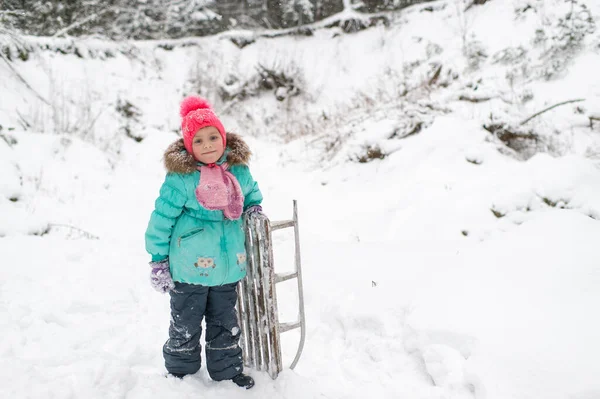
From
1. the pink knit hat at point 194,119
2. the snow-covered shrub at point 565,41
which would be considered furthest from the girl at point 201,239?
the snow-covered shrub at point 565,41

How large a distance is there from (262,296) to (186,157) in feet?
3.11

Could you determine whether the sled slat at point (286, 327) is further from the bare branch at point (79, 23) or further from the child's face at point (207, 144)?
the bare branch at point (79, 23)

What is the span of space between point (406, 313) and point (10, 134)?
6.38 meters

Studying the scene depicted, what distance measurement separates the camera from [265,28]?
45.3 feet

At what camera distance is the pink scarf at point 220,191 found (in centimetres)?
215

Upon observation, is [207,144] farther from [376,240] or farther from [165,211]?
[376,240]

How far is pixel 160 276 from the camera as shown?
86.7 inches

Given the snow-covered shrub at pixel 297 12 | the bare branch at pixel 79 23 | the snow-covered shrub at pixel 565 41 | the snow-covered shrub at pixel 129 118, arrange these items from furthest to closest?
the snow-covered shrub at pixel 297 12 < the bare branch at pixel 79 23 < the snow-covered shrub at pixel 129 118 < the snow-covered shrub at pixel 565 41

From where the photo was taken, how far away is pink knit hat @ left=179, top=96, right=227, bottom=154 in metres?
2.19

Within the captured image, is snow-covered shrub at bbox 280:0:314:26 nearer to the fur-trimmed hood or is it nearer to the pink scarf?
the fur-trimmed hood

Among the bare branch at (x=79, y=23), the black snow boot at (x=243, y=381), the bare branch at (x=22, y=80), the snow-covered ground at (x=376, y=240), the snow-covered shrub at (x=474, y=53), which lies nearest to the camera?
the snow-covered ground at (x=376, y=240)

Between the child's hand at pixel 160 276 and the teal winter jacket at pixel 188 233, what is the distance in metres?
0.03

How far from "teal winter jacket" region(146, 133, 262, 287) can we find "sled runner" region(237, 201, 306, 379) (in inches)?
4.7

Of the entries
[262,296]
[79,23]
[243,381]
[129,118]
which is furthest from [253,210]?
[79,23]
